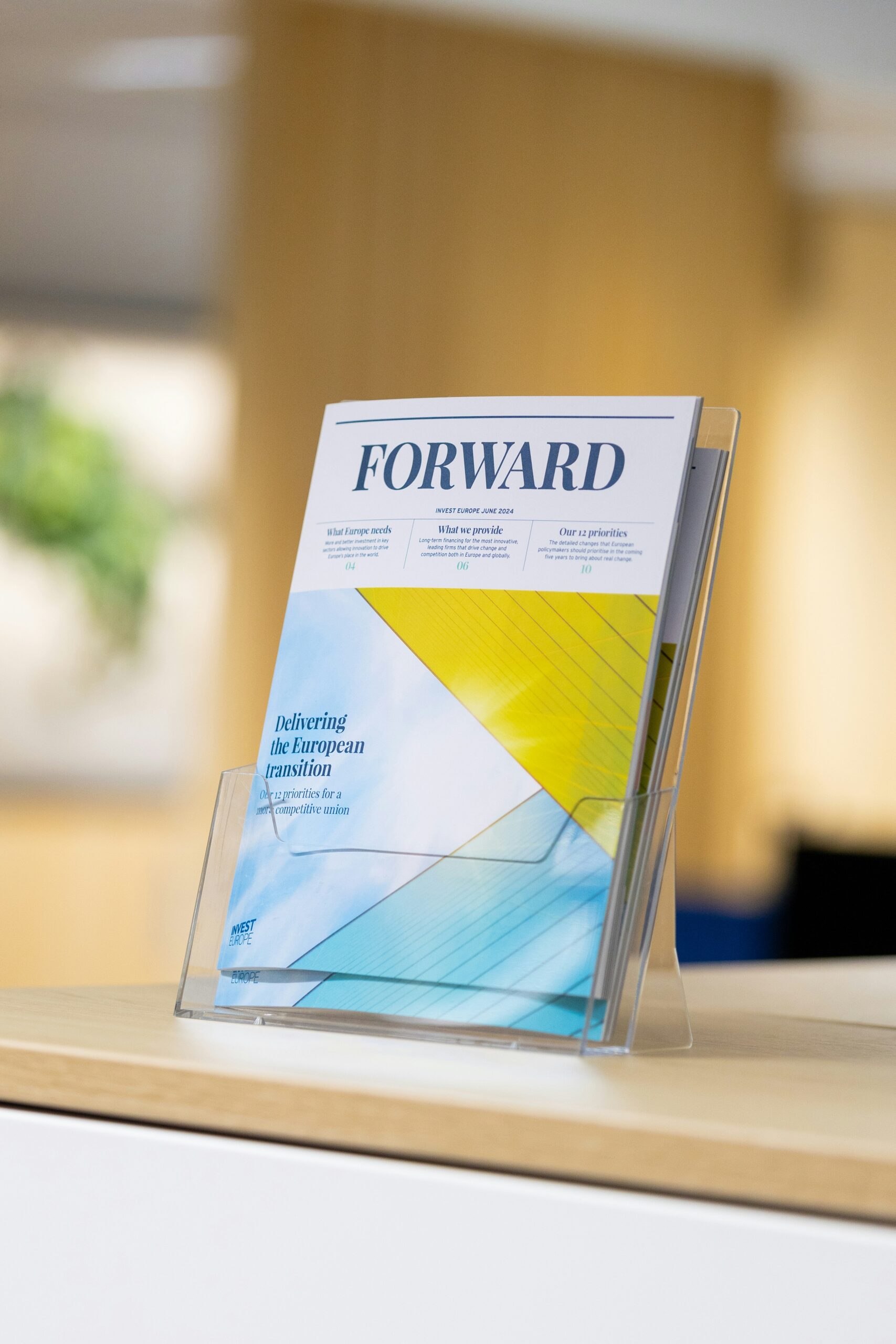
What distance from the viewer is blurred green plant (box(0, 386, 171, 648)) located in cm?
359

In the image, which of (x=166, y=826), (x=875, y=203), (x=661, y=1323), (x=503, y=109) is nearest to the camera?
(x=661, y=1323)

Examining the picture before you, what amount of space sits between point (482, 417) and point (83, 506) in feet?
10.4

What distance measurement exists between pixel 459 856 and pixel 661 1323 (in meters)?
0.19

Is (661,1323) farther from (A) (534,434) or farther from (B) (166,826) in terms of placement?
(B) (166,826)

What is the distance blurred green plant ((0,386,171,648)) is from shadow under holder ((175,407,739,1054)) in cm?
314

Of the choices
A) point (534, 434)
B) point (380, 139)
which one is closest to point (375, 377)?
point (380, 139)

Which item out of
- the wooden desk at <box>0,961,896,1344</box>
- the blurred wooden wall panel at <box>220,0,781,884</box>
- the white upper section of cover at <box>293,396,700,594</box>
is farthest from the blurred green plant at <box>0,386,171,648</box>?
the wooden desk at <box>0,961,896,1344</box>

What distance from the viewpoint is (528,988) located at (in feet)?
1.73

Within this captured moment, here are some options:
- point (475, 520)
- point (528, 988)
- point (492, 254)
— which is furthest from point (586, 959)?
point (492, 254)

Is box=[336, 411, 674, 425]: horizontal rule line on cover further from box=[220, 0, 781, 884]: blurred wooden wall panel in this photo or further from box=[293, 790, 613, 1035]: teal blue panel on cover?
box=[220, 0, 781, 884]: blurred wooden wall panel

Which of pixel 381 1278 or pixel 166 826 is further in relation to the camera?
pixel 166 826

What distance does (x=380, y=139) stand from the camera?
3.74 m

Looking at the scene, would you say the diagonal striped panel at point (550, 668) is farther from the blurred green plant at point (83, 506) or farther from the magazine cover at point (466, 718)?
the blurred green plant at point (83, 506)

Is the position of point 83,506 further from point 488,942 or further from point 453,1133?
point 453,1133
